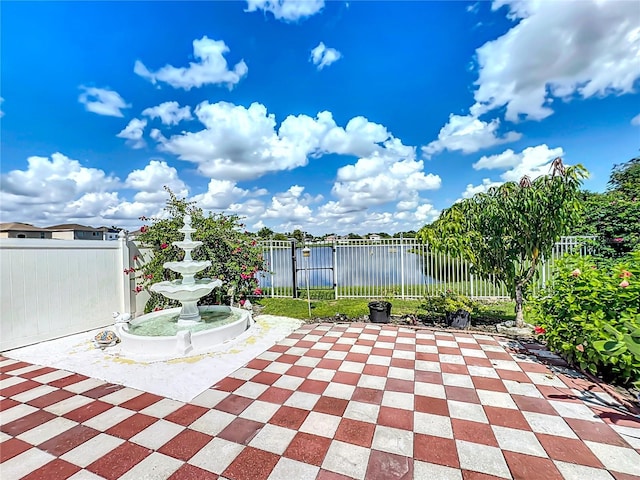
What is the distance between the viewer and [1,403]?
275 cm

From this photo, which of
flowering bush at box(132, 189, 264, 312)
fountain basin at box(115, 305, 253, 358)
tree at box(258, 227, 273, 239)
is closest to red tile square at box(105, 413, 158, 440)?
fountain basin at box(115, 305, 253, 358)

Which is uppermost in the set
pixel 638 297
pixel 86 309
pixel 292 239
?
pixel 292 239

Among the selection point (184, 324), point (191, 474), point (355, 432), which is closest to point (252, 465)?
point (191, 474)

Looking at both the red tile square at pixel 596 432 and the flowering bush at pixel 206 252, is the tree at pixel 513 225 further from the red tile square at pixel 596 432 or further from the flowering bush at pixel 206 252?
the flowering bush at pixel 206 252

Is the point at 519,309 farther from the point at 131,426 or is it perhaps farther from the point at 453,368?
the point at 131,426

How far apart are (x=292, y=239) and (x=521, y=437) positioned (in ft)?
22.9

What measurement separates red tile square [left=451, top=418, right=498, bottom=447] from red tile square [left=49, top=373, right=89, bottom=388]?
4.11m

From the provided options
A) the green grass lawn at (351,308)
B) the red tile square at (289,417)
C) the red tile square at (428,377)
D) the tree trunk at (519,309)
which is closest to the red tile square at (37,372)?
the red tile square at (289,417)

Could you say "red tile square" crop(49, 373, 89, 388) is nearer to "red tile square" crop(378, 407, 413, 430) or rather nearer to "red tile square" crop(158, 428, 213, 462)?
"red tile square" crop(158, 428, 213, 462)

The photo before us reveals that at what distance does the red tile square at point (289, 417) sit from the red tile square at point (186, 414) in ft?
2.28

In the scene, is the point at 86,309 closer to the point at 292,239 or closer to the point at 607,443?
the point at 292,239

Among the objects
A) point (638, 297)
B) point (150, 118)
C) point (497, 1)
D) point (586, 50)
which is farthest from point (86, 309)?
point (586, 50)

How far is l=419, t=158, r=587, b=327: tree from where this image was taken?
4.35 metres

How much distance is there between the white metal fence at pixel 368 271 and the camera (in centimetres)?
773
